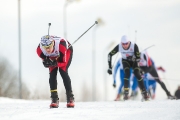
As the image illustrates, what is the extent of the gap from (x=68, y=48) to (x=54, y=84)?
33.8 inches

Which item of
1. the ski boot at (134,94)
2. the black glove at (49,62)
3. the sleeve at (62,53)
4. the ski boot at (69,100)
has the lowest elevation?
the ski boot at (134,94)

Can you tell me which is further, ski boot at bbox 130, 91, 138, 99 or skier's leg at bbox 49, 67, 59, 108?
ski boot at bbox 130, 91, 138, 99

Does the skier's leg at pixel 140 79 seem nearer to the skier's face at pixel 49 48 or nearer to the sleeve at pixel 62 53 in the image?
the sleeve at pixel 62 53

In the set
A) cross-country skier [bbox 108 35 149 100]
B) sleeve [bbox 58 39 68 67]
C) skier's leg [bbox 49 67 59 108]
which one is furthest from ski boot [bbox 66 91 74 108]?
cross-country skier [bbox 108 35 149 100]

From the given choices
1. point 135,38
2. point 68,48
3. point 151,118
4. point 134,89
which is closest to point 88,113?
point 151,118

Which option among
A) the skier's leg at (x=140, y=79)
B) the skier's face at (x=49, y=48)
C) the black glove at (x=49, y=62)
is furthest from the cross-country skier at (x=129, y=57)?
the skier's face at (x=49, y=48)

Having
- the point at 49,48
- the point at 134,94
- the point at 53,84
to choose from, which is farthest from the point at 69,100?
the point at 134,94

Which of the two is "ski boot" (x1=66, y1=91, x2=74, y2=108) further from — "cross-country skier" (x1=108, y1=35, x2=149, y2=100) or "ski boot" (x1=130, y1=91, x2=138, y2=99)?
"ski boot" (x1=130, y1=91, x2=138, y2=99)

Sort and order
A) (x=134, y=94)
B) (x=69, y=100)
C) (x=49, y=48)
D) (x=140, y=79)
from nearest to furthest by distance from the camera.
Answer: (x=49, y=48), (x=69, y=100), (x=140, y=79), (x=134, y=94)

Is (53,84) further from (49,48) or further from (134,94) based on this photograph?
(134,94)

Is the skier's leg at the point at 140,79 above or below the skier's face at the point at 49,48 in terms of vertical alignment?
below

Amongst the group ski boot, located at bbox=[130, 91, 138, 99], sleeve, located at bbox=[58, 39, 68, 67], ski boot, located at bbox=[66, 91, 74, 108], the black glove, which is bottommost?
ski boot, located at bbox=[130, 91, 138, 99]

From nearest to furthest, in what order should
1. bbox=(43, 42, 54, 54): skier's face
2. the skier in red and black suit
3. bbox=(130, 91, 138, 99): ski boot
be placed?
bbox=(43, 42, 54, 54): skier's face, the skier in red and black suit, bbox=(130, 91, 138, 99): ski boot

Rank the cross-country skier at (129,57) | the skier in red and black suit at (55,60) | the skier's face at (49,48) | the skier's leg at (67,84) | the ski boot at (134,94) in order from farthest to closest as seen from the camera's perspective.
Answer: the ski boot at (134,94) < the cross-country skier at (129,57) < the skier's leg at (67,84) < the skier in red and black suit at (55,60) < the skier's face at (49,48)
